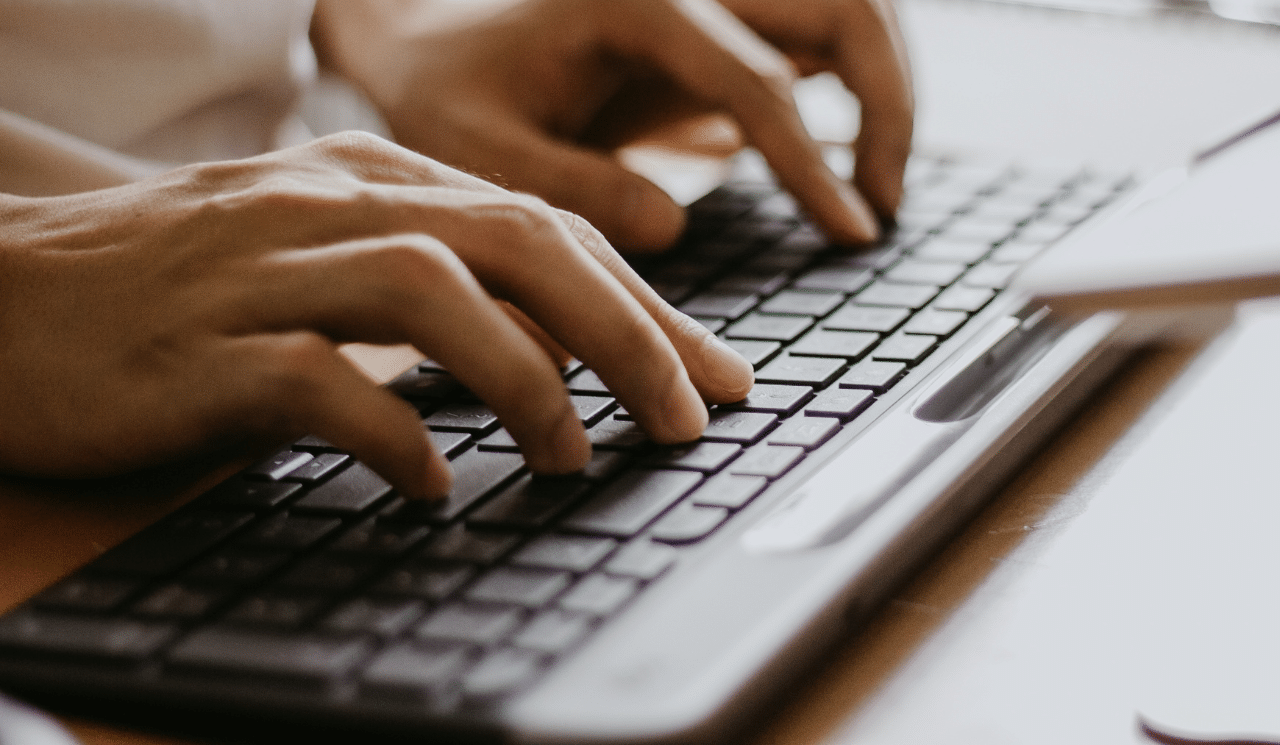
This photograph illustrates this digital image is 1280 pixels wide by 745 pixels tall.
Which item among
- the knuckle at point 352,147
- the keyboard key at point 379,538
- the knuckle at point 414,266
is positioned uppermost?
the knuckle at point 352,147

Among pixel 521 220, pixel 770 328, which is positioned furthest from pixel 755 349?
pixel 521 220

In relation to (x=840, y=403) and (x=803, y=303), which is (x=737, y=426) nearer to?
(x=840, y=403)

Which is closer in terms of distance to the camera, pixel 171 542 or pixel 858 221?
pixel 171 542

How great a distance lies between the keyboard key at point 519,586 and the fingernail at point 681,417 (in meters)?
0.10

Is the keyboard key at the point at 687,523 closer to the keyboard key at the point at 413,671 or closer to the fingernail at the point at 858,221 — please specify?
the keyboard key at the point at 413,671

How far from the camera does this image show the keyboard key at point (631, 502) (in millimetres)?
359

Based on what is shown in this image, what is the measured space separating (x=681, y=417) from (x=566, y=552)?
0.30 ft

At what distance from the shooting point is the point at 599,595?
1.05ft

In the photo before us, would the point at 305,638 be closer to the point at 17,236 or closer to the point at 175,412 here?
the point at 175,412

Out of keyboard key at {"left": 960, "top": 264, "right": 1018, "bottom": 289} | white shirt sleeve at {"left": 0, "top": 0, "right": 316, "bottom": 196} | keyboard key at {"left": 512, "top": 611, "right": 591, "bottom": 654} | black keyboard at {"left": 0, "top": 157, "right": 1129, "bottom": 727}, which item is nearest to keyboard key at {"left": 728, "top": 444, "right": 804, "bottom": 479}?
black keyboard at {"left": 0, "top": 157, "right": 1129, "bottom": 727}

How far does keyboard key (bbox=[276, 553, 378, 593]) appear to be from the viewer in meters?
0.34

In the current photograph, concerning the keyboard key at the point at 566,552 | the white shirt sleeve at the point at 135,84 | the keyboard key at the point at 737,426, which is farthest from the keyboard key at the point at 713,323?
the white shirt sleeve at the point at 135,84

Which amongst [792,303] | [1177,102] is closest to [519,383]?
[792,303]

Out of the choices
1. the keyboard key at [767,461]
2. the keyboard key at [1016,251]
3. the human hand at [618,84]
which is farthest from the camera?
the human hand at [618,84]
